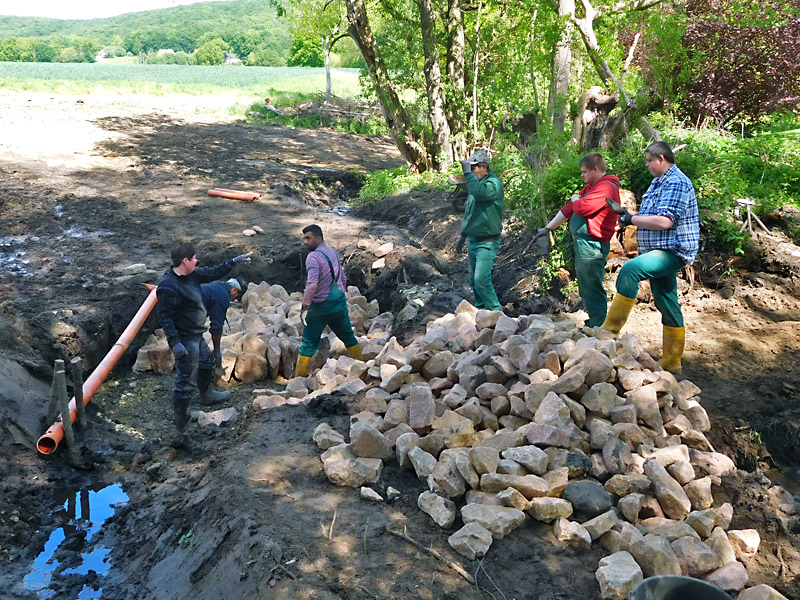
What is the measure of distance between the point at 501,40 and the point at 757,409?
1054 centimetres

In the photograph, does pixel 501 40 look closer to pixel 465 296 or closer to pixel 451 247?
pixel 451 247

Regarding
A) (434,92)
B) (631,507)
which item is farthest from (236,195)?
(631,507)

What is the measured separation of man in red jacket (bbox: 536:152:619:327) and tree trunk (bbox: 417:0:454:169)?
7929mm

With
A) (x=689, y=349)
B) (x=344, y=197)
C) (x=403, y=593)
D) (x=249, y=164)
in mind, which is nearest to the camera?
(x=403, y=593)

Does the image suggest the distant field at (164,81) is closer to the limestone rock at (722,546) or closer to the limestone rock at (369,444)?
the limestone rock at (369,444)

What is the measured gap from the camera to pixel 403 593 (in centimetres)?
379

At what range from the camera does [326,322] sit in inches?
290

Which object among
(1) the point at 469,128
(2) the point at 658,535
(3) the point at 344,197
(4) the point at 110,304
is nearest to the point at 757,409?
(2) the point at 658,535

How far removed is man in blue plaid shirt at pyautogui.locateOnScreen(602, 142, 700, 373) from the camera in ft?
18.1

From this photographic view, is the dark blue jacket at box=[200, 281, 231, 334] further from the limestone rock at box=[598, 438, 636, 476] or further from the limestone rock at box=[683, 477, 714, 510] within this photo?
the limestone rock at box=[683, 477, 714, 510]

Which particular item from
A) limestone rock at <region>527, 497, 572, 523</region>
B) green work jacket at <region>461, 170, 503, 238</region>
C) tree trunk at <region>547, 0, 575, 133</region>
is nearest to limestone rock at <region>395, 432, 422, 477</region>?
limestone rock at <region>527, 497, 572, 523</region>

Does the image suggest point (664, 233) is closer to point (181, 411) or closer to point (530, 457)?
point (530, 457)

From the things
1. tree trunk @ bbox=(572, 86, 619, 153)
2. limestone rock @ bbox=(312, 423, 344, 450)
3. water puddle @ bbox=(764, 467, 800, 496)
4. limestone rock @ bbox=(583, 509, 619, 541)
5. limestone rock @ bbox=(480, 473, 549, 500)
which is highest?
tree trunk @ bbox=(572, 86, 619, 153)

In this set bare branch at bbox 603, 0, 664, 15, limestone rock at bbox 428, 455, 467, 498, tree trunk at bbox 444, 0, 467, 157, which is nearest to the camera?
limestone rock at bbox 428, 455, 467, 498
